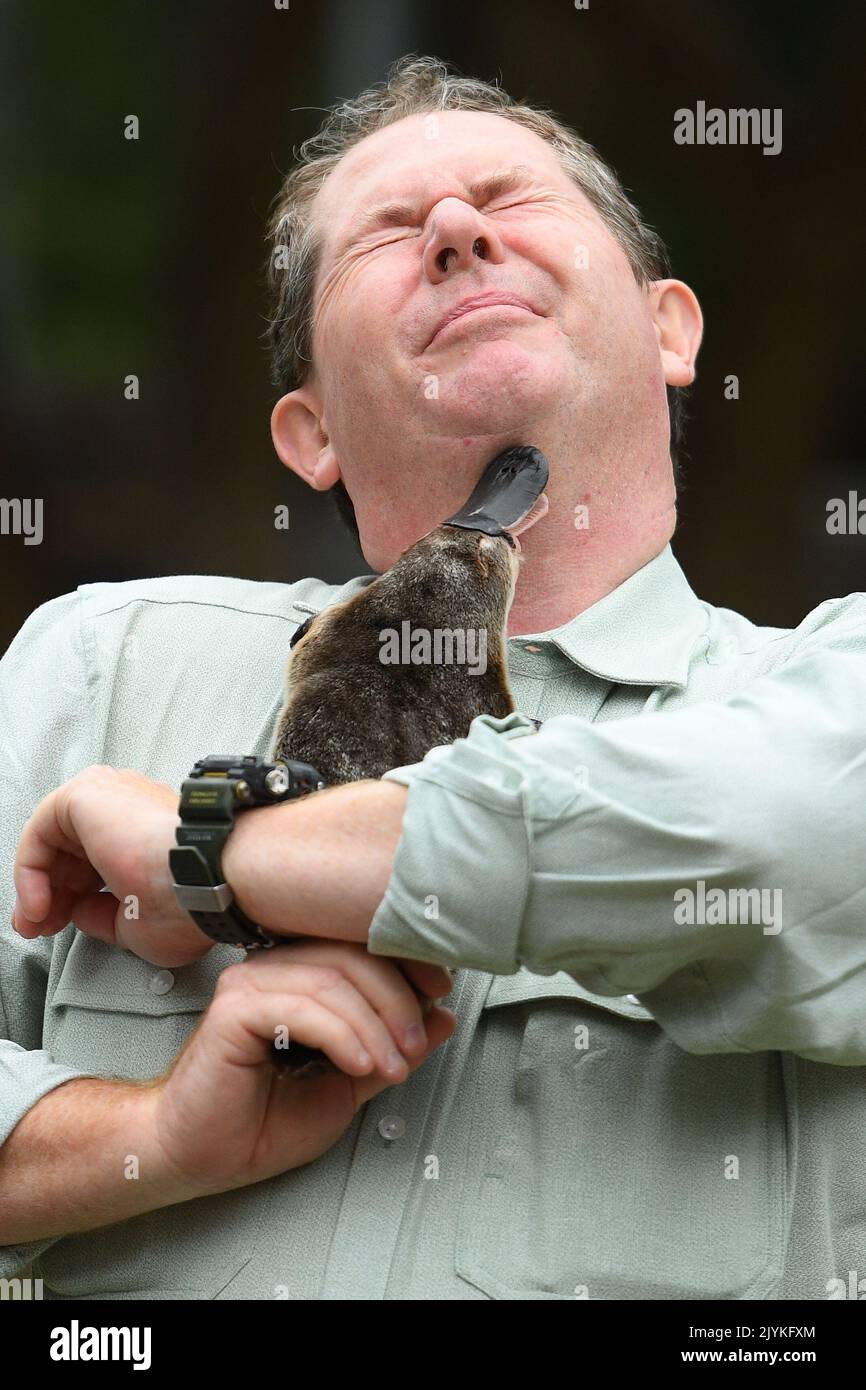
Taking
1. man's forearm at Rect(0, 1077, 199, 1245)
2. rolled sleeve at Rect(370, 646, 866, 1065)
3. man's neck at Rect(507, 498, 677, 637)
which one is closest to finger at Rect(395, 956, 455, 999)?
rolled sleeve at Rect(370, 646, 866, 1065)

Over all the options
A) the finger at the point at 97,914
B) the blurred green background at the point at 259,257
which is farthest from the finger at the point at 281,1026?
the blurred green background at the point at 259,257

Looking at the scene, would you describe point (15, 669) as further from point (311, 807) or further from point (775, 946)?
point (775, 946)

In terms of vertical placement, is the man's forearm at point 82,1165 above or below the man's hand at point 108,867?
below

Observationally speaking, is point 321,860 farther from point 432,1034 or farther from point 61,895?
point 61,895

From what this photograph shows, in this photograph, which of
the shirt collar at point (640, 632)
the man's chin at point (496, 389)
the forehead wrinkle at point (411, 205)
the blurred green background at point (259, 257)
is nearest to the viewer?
the shirt collar at point (640, 632)

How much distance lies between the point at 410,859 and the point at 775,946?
0.39 meters

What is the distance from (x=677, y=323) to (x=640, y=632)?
35.8 inches

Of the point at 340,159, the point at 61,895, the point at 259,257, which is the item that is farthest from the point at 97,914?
the point at 259,257

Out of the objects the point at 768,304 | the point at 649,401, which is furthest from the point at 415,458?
the point at 768,304

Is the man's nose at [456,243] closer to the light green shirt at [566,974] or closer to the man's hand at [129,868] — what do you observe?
the light green shirt at [566,974]

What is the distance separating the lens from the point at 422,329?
2416 mm

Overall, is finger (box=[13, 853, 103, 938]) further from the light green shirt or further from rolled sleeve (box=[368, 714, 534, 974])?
rolled sleeve (box=[368, 714, 534, 974])

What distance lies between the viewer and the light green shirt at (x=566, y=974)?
153cm

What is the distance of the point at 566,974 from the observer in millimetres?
1818
